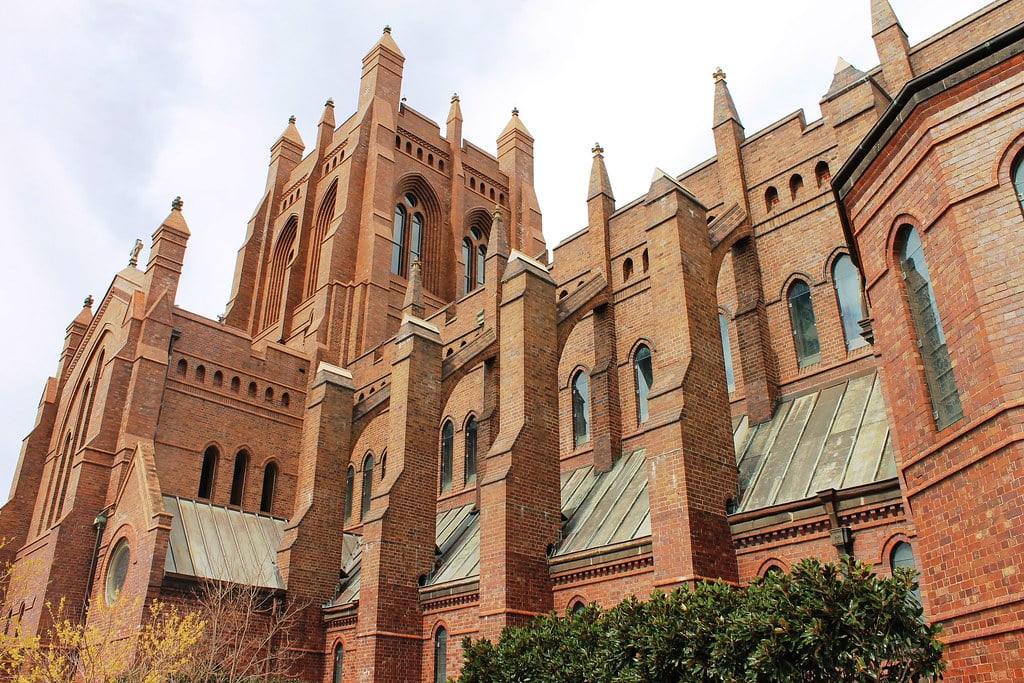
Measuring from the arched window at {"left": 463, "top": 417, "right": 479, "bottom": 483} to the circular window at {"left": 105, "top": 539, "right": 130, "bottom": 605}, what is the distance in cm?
875

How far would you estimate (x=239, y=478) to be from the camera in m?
27.0

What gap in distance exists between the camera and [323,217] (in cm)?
3759

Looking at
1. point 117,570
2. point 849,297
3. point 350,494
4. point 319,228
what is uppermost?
point 319,228

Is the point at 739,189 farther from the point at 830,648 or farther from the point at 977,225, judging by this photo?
the point at 830,648

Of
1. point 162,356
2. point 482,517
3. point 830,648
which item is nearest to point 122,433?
point 162,356

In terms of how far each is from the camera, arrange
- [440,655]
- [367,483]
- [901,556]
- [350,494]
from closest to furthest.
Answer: [901,556]
[440,655]
[367,483]
[350,494]

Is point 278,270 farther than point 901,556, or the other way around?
point 278,270

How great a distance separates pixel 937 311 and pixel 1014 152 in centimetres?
183

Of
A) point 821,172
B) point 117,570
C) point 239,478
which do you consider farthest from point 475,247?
point 821,172

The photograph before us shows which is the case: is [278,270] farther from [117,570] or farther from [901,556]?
[901,556]

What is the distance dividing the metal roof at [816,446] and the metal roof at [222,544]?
12.3 m

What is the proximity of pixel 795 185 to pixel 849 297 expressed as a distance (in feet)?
9.74

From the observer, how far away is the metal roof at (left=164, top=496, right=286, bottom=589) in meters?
20.7

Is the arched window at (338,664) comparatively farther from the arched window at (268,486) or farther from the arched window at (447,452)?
the arched window at (268,486)
